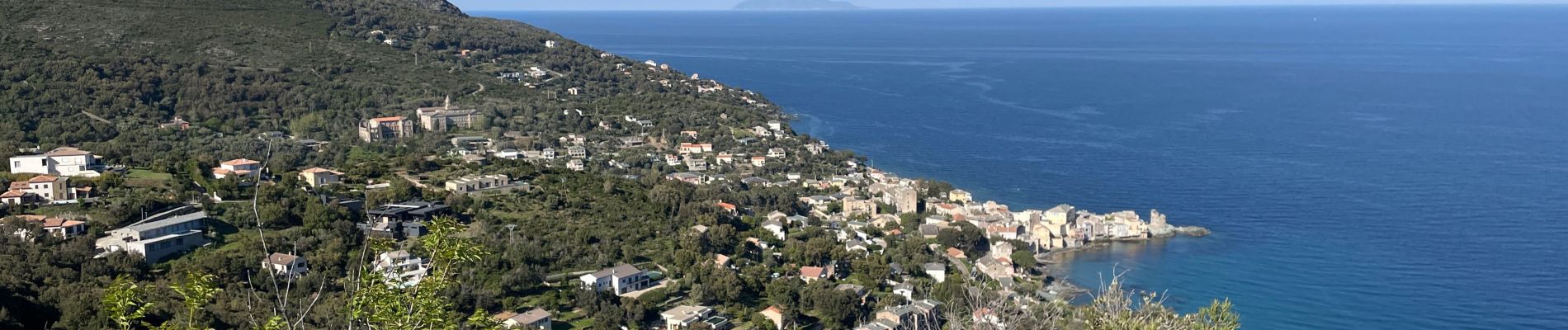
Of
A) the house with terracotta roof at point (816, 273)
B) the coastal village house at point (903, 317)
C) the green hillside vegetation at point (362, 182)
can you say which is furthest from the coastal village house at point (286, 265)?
the house with terracotta roof at point (816, 273)

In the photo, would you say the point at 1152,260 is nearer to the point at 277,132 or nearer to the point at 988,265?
the point at 988,265

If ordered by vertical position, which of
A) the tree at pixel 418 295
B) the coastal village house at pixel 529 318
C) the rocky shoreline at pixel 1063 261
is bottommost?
the rocky shoreline at pixel 1063 261

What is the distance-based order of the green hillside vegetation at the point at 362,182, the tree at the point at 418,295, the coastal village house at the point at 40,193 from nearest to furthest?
the tree at the point at 418,295, the green hillside vegetation at the point at 362,182, the coastal village house at the point at 40,193

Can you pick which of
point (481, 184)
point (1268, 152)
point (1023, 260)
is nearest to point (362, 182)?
point (481, 184)

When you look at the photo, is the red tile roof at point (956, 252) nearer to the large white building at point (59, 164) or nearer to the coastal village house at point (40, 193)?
the coastal village house at point (40, 193)

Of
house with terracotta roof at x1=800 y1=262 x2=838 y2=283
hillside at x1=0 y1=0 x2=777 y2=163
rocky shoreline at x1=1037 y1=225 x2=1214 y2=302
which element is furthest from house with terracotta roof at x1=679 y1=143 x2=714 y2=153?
house with terracotta roof at x1=800 y1=262 x2=838 y2=283

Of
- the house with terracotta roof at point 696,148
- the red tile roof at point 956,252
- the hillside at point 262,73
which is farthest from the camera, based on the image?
the house with terracotta roof at point 696,148
